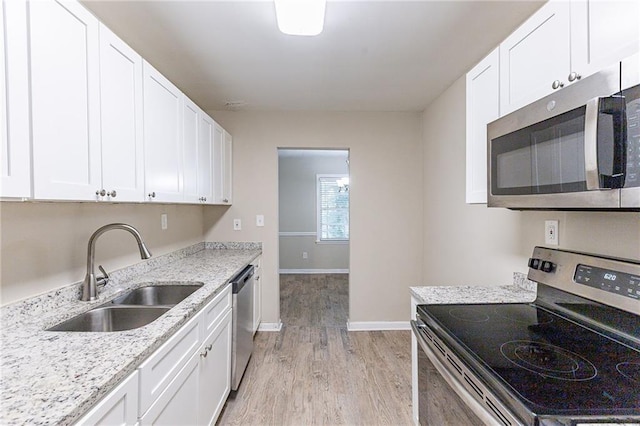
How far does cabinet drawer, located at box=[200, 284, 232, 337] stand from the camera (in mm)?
1638

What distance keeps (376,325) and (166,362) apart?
105 inches

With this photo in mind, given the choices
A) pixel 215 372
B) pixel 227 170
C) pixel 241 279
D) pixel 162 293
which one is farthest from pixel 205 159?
pixel 215 372

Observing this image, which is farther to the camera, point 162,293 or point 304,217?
point 304,217

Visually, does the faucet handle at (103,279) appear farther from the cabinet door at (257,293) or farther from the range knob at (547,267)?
the range knob at (547,267)

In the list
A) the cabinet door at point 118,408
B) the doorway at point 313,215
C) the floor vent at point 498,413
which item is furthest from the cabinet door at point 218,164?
the doorway at point 313,215

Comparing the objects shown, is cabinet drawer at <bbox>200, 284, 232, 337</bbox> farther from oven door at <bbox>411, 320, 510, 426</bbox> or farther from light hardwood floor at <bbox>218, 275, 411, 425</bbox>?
oven door at <bbox>411, 320, 510, 426</bbox>

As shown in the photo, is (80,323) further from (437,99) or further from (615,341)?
(437,99)

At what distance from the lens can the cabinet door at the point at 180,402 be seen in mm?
1119

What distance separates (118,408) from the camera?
35.4 inches

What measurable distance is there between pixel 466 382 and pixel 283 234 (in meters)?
5.66

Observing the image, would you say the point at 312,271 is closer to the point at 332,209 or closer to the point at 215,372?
the point at 332,209

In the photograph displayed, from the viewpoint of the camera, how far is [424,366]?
1.36 metres

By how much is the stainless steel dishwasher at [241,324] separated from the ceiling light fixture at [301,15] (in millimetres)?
1626

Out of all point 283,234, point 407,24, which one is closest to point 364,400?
point 407,24
